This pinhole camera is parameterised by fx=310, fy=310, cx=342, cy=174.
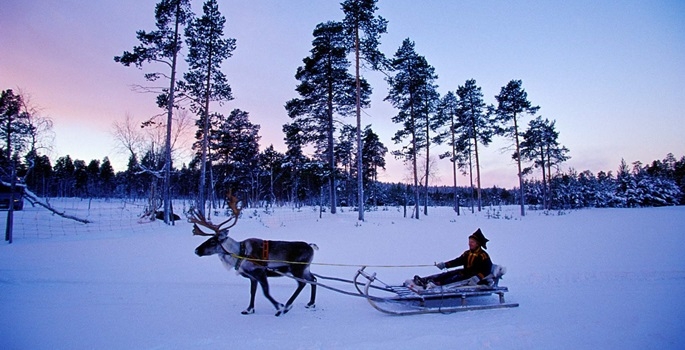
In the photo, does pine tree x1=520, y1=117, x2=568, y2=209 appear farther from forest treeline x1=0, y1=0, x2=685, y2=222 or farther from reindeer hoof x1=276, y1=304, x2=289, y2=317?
reindeer hoof x1=276, y1=304, x2=289, y2=317

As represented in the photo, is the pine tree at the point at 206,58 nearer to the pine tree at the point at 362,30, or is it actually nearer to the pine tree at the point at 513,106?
the pine tree at the point at 362,30

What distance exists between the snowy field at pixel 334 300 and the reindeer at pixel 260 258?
1.90 feet

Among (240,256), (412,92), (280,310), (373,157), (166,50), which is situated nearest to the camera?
(280,310)

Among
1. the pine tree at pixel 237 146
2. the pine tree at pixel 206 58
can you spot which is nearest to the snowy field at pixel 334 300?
the pine tree at pixel 206 58

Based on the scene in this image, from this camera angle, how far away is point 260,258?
6273mm

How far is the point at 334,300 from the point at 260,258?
2.08m

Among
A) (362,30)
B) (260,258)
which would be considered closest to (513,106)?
(362,30)

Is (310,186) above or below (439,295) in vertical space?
above

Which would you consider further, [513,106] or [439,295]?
[513,106]

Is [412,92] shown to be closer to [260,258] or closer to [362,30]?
[362,30]

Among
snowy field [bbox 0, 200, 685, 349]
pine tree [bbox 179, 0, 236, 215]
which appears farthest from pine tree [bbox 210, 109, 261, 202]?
snowy field [bbox 0, 200, 685, 349]

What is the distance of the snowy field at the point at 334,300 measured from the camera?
15.7 ft

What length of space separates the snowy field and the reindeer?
0.58 m

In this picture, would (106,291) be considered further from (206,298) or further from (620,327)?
(620,327)
